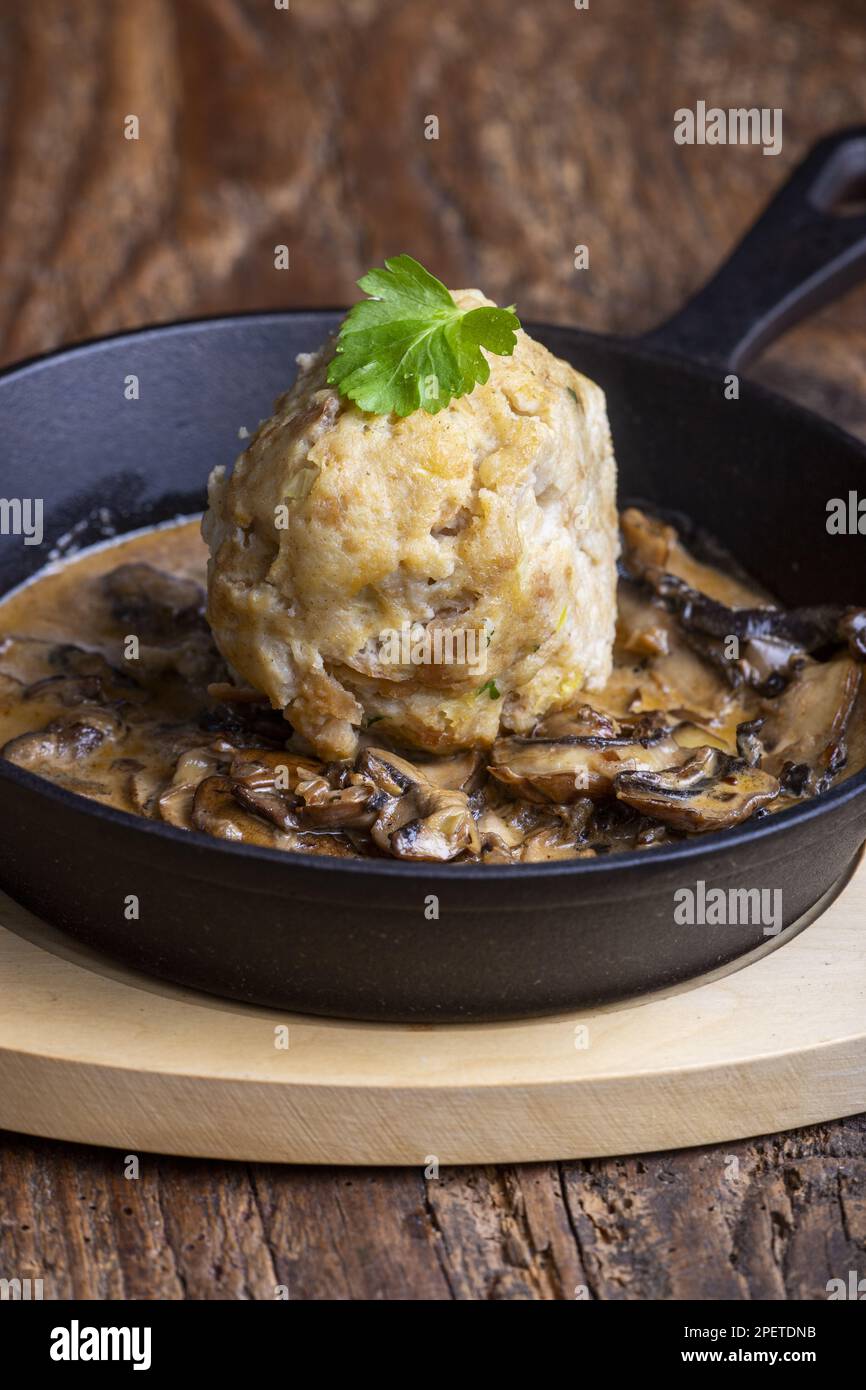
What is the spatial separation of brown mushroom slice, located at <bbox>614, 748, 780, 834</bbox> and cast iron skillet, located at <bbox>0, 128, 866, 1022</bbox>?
7.2 inches

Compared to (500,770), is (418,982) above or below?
below

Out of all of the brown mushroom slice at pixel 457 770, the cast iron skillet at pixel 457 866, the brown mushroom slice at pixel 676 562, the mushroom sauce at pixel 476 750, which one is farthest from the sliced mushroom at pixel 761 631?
the brown mushroom slice at pixel 457 770

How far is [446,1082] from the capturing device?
11.4ft

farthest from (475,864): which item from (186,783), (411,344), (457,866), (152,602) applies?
(152,602)

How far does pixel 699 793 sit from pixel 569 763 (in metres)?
0.28

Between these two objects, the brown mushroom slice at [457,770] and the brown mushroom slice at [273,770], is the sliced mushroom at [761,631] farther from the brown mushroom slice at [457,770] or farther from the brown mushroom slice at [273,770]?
the brown mushroom slice at [273,770]

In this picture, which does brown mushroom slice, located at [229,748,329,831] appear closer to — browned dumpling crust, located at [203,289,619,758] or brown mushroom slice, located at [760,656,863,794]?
browned dumpling crust, located at [203,289,619,758]

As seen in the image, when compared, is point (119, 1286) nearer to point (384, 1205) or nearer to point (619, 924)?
point (384, 1205)

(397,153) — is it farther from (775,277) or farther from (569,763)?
(569,763)

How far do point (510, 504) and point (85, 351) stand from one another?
5.94 ft

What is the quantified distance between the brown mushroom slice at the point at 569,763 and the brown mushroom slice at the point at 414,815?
15 centimetres

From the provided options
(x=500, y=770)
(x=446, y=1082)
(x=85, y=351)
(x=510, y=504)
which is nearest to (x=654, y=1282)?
(x=446, y=1082)

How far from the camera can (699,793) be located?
12.1 feet

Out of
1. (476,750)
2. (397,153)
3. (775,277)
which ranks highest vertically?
(397,153)
